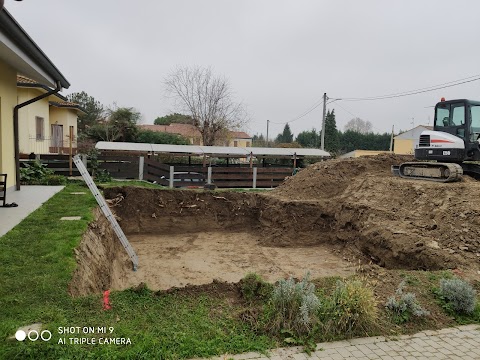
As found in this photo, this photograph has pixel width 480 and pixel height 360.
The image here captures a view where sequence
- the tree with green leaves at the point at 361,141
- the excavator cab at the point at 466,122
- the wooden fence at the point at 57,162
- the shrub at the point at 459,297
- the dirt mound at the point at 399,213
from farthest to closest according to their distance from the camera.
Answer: the tree with green leaves at the point at 361,141, the wooden fence at the point at 57,162, the excavator cab at the point at 466,122, the dirt mound at the point at 399,213, the shrub at the point at 459,297

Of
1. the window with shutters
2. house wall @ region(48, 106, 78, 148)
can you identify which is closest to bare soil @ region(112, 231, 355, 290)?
the window with shutters

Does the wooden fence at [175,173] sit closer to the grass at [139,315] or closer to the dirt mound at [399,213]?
the dirt mound at [399,213]

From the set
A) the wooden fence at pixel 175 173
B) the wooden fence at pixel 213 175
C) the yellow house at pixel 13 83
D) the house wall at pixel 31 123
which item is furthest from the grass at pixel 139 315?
the house wall at pixel 31 123

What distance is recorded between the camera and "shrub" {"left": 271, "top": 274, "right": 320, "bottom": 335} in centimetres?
372

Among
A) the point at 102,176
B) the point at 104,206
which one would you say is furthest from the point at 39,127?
the point at 104,206

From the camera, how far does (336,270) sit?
8.91 m

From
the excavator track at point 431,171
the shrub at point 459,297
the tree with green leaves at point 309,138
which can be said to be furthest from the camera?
the tree with green leaves at point 309,138

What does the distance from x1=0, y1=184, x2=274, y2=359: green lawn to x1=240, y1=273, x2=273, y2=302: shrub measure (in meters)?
0.30

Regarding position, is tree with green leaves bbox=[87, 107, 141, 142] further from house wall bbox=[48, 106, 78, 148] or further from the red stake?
the red stake

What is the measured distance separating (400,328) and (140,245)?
8.08 m

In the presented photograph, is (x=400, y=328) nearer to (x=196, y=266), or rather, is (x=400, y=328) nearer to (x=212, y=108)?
(x=196, y=266)

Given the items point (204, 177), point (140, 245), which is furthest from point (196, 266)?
point (204, 177)

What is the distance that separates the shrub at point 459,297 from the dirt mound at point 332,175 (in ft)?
26.7

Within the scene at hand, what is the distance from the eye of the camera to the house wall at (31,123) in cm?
1591
